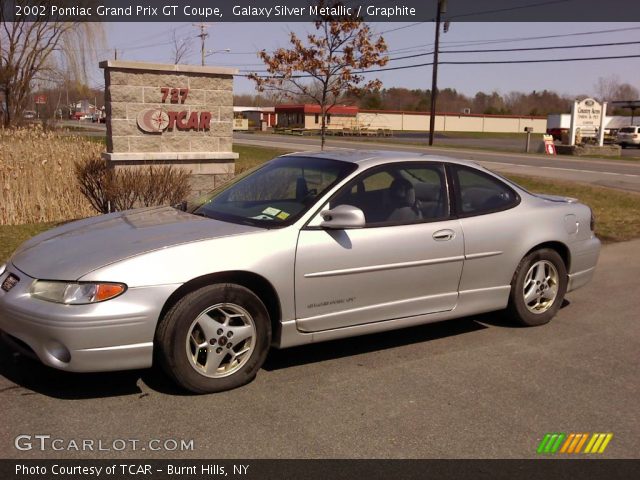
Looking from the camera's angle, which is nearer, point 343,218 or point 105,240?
point 105,240

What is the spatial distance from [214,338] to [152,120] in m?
6.52

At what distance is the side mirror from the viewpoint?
4.18m

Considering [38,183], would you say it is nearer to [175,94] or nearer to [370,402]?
[175,94]

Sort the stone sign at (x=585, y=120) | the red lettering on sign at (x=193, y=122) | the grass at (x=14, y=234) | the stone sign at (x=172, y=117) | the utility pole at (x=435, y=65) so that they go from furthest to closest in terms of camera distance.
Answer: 1. the utility pole at (x=435, y=65)
2. the stone sign at (x=585, y=120)
3. the red lettering on sign at (x=193, y=122)
4. the stone sign at (x=172, y=117)
5. the grass at (x=14, y=234)

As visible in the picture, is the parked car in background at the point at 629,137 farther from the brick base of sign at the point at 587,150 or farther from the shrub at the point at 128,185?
the shrub at the point at 128,185

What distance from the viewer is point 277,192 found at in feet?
16.2

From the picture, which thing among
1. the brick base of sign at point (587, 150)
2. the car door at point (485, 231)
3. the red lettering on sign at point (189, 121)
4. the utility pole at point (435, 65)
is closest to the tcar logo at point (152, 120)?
the red lettering on sign at point (189, 121)

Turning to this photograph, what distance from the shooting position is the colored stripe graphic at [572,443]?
3.36m

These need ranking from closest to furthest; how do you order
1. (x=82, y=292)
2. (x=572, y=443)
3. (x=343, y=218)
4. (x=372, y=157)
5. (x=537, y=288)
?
(x=572, y=443) < (x=82, y=292) < (x=343, y=218) < (x=372, y=157) < (x=537, y=288)

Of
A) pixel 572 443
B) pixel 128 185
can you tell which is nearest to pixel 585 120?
pixel 128 185

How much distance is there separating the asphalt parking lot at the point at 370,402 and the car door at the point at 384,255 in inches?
15.9

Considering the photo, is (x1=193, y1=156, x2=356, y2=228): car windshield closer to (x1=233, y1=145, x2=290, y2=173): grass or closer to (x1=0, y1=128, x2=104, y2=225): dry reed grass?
(x1=0, y1=128, x2=104, y2=225): dry reed grass

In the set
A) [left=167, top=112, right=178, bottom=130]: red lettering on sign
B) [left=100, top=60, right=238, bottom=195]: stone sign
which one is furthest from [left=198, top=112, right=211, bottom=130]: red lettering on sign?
[left=167, top=112, right=178, bottom=130]: red lettering on sign

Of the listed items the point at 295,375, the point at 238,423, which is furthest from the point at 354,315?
the point at 238,423
